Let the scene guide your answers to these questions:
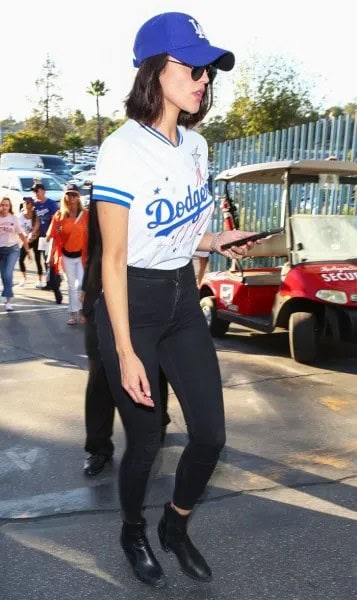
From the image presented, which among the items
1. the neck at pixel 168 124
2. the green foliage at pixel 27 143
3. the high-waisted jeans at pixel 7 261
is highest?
the green foliage at pixel 27 143

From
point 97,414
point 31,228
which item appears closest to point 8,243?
point 31,228

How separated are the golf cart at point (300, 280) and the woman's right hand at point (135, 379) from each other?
13.4ft

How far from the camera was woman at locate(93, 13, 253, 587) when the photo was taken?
2.54 meters

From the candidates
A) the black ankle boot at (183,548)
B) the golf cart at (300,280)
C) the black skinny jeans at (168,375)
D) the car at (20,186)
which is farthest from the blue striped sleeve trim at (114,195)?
the car at (20,186)

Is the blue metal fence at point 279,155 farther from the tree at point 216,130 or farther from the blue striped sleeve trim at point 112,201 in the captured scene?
the tree at point 216,130

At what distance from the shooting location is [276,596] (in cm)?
290

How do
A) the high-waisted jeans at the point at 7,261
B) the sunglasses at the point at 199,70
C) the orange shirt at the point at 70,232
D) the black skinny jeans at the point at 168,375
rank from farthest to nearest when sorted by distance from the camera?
the high-waisted jeans at the point at 7,261, the orange shirt at the point at 70,232, the black skinny jeans at the point at 168,375, the sunglasses at the point at 199,70

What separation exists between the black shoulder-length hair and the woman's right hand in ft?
2.78

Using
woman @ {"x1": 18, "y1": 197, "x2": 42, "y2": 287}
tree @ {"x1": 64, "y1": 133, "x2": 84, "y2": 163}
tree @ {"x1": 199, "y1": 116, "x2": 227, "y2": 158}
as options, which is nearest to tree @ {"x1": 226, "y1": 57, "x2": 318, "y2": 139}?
tree @ {"x1": 199, "y1": 116, "x2": 227, "y2": 158}

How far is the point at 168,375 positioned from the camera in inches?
112

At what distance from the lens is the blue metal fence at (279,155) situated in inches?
415

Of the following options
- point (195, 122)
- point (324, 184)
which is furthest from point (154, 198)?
point (324, 184)

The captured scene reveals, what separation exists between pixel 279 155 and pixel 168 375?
960cm

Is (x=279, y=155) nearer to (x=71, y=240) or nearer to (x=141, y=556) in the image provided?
(x=71, y=240)
